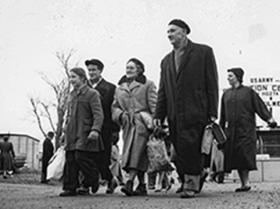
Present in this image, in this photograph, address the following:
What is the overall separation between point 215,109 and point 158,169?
1.28m

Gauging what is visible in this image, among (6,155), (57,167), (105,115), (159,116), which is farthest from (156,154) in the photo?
(6,155)

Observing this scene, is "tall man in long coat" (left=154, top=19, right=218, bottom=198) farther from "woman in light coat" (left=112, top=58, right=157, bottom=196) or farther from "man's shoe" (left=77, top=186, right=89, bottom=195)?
"man's shoe" (left=77, top=186, right=89, bottom=195)

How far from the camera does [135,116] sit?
354 inches

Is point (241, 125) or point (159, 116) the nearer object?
point (159, 116)

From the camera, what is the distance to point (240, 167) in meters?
10.2

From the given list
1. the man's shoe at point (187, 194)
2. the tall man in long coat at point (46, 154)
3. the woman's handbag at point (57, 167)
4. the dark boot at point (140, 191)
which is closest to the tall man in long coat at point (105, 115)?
the woman's handbag at point (57, 167)

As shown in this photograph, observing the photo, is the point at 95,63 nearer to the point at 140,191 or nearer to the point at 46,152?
the point at 140,191

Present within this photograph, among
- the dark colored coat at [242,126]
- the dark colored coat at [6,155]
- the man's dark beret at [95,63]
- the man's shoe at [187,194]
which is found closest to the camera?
the man's shoe at [187,194]

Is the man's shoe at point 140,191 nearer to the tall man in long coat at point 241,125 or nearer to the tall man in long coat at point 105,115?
the tall man in long coat at point 105,115

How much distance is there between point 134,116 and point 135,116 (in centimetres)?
1

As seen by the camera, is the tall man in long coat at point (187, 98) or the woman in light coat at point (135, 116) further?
the woman in light coat at point (135, 116)

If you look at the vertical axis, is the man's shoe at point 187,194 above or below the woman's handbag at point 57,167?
below

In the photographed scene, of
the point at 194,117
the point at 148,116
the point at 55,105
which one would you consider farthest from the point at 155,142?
the point at 55,105

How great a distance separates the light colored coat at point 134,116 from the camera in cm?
880
